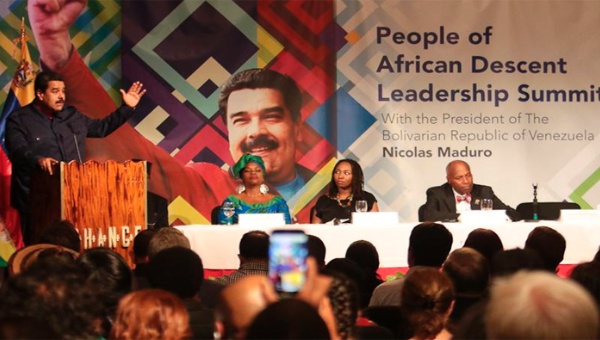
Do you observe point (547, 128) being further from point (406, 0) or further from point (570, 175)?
point (406, 0)

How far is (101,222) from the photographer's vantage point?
6176mm

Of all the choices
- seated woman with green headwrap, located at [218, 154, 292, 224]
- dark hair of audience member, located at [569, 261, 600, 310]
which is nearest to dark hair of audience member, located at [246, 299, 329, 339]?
dark hair of audience member, located at [569, 261, 600, 310]

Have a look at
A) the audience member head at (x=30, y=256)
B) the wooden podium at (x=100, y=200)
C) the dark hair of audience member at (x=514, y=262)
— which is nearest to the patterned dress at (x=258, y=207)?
the wooden podium at (x=100, y=200)

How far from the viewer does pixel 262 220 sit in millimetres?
6707

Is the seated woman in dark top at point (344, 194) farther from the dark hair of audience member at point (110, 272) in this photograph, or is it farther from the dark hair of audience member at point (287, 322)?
the dark hair of audience member at point (287, 322)

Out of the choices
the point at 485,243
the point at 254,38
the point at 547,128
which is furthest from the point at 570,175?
the point at 485,243

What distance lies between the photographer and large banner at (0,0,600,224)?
9.16 metres

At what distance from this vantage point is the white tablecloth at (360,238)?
21.5 feet

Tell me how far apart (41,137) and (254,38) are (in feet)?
8.96

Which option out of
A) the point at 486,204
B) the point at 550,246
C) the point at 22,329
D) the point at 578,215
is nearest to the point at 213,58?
the point at 486,204

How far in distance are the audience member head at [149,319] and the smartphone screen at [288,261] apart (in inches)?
22.4

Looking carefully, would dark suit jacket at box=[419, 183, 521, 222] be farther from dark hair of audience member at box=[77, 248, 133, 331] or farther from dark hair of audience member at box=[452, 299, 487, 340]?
dark hair of audience member at box=[452, 299, 487, 340]

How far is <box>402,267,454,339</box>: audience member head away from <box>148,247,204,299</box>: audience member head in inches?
32.5

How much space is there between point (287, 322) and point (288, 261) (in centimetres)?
37
